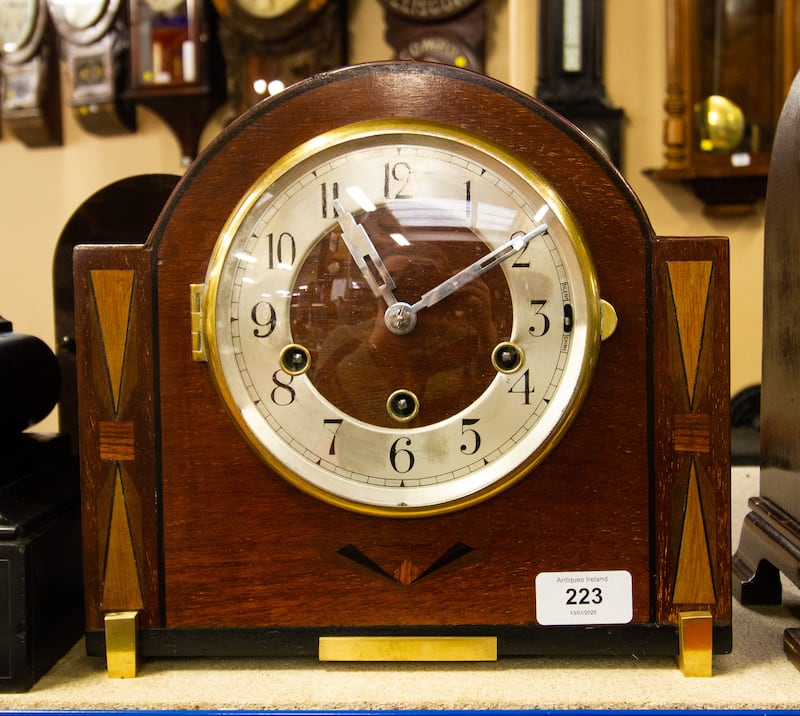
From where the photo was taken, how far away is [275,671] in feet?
2.66

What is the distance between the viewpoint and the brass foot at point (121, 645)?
2.61ft

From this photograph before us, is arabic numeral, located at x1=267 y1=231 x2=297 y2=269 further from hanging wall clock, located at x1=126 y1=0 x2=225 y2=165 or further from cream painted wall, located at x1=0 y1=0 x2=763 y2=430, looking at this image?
hanging wall clock, located at x1=126 y1=0 x2=225 y2=165

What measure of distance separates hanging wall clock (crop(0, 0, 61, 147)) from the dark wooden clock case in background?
9.39 ft

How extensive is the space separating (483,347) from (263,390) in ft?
0.66

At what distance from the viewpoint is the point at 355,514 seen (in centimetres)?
80

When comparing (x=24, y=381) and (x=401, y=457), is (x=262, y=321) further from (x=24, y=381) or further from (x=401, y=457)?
(x=24, y=381)

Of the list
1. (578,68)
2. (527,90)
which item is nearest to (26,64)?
(527,90)

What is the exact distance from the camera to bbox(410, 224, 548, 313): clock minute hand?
79cm

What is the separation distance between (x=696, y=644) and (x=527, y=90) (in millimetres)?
2354

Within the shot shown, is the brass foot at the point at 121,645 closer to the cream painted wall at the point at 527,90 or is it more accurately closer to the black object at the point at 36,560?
the black object at the point at 36,560

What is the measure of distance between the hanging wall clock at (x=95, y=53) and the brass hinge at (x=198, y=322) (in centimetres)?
271

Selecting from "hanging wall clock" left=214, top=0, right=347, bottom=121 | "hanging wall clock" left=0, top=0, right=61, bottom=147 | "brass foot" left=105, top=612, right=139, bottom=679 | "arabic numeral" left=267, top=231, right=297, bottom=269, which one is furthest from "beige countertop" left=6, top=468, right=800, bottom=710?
"hanging wall clock" left=0, top=0, right=61, bottom=147

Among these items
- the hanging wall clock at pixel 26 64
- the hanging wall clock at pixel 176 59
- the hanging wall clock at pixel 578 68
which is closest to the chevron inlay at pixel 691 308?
the hanging wall clock at pixel 578 68

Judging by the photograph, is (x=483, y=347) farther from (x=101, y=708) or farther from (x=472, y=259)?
(x=101, y=708)
